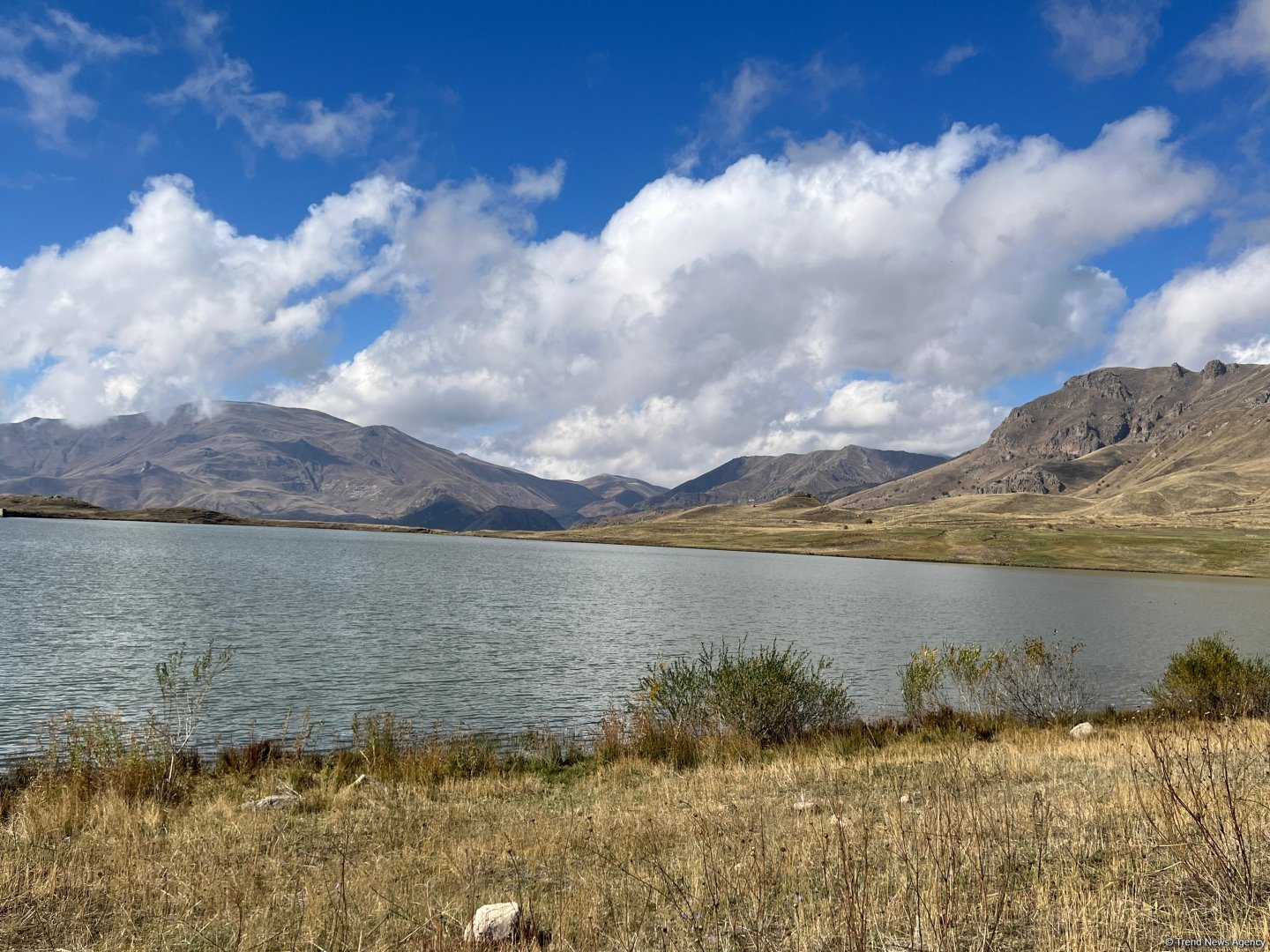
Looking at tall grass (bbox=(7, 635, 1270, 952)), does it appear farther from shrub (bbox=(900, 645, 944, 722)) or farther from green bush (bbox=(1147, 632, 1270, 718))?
green bush (bbox=(1147, 632, 1270, 718))

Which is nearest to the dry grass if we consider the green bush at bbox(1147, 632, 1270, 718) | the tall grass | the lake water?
the tall grass

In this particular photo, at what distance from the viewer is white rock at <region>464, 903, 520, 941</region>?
7.83m

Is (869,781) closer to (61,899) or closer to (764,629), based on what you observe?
(61,899)

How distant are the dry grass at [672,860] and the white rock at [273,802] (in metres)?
0.35

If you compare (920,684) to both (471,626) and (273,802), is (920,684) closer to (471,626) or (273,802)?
(273,802)

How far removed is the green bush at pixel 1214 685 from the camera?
28.3 meters

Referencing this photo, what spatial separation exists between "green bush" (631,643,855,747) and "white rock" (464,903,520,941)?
52.6 ft

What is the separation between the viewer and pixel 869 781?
17.2 m

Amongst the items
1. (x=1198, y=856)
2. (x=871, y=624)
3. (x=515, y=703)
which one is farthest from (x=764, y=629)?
(x=1198, y=856)

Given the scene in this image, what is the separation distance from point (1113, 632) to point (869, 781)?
59.7 meters

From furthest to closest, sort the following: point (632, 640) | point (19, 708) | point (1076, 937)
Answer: point (632, 640) < point (19, 708) < point (1076, 937)

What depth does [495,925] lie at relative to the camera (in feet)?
26.2

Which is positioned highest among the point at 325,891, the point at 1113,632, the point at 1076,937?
the point at 1076,937

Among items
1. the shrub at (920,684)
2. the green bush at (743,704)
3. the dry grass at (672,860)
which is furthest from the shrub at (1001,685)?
the dry grass at (672,860)
